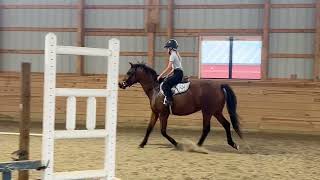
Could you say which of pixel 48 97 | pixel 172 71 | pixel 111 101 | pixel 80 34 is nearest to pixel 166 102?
pixel 172 71

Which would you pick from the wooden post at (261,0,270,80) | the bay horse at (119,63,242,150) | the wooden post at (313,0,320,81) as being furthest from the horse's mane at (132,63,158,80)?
the wooden post at (313,0,320,81)

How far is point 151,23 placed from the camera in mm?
11523

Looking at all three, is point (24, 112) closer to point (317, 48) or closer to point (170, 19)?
point (170, 19)

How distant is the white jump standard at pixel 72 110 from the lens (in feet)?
12.3

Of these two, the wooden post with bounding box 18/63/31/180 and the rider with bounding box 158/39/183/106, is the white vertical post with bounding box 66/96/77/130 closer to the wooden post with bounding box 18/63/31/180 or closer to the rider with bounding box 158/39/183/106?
the wooden post with bounding box 18/63/31/180

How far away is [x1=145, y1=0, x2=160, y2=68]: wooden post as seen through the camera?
37.7ft

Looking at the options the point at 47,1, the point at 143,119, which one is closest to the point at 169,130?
the point at 143,119

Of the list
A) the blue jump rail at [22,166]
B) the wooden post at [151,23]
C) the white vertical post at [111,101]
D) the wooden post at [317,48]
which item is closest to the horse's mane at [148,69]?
the wooden post at [151,23]

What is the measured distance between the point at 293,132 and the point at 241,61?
199 centimetres

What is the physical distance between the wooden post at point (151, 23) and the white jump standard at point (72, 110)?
7.36 meters

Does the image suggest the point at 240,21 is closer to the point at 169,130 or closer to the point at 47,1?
the point at 169,130

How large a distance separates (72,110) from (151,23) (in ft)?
25.9

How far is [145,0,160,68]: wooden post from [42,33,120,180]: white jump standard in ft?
24.1

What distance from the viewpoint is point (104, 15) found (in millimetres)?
11883
